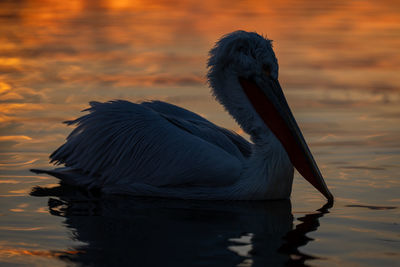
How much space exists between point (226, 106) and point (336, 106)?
3.06m

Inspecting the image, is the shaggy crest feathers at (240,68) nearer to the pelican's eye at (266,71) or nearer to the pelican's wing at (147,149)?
the pelican's eye at (266,71)

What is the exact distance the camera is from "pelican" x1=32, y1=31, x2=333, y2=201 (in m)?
6.31

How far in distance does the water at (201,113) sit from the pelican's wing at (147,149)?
0.69 ft

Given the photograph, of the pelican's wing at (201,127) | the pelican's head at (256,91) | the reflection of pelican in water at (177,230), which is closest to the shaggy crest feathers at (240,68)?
the pelican's head at (256,91)

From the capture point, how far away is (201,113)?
354 inches

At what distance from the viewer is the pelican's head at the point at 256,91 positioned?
638 cm

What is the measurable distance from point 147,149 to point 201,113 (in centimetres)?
258

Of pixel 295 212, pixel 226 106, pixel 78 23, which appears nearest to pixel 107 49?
pixel 78 23

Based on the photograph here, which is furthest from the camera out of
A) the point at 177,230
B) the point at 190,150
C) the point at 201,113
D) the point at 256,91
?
the point at 201,113

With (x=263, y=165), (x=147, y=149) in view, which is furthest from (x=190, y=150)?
(x=263, y=165)

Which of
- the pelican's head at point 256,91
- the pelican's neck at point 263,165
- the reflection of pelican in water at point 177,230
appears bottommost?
the reflection of pelican in water at point 177,230

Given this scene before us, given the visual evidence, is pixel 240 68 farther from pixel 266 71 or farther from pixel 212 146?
pixel 212 146

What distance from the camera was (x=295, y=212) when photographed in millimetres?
6066

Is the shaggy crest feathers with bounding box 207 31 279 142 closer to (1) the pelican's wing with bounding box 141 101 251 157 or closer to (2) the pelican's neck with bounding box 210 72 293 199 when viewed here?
(2) the pelican's neck with bounding box 210 72 293 199
